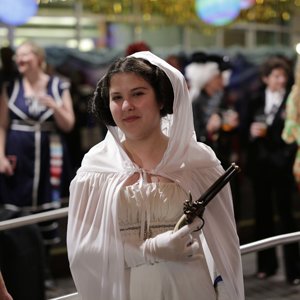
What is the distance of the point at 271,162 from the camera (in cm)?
534

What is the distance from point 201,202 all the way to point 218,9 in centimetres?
569

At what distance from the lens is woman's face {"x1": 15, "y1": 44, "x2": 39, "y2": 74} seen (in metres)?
5.04

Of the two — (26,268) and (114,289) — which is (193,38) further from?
(114,289)

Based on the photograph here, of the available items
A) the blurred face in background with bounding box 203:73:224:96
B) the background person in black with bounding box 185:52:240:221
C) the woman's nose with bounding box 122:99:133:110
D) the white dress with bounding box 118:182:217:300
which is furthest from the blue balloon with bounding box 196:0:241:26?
the white dress with bounding box 118:182:217:300

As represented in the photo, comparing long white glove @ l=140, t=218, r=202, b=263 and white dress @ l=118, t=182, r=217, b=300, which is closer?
long white glove @ l=140, t=218, r=202, b=263

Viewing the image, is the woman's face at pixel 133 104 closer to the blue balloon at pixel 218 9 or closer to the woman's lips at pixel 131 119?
the woman's lips at pixel 131 119

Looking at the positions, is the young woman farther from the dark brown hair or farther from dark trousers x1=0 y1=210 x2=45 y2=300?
dark trousers x1=0 y1=210 x2=45 y2=300

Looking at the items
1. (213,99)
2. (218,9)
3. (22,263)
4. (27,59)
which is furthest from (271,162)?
(218,9)

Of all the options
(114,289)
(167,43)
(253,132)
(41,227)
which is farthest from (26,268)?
(167,43)

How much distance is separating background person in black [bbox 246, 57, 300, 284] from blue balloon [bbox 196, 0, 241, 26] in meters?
1.94

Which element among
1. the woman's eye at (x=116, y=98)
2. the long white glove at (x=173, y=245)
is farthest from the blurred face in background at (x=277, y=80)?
the long white glove at (x=173, y=245)

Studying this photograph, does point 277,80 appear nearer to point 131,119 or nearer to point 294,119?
point 294,119

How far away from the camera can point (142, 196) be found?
2.18 meters

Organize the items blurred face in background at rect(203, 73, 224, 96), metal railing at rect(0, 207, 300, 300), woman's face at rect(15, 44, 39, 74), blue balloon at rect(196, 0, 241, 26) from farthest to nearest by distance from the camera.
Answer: blue balloon at rect(196, 0, 241, 26)
blurred face in background at rect(203, 73, 224, 96)
woman's face at rect(15, 44, 39, 74)
metal railing at rect(0, 207, 300, 300)
